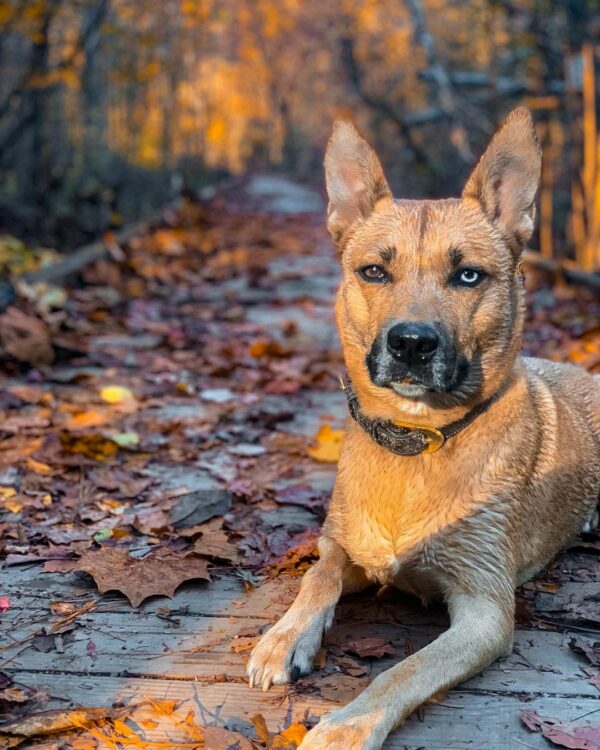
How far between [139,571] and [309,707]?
108 centimetres

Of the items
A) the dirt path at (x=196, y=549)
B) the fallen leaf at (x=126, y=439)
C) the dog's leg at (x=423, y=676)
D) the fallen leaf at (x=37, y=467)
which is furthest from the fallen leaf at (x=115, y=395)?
the dog's leg at (x=423, y=676)

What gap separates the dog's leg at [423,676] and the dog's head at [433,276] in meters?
0.85

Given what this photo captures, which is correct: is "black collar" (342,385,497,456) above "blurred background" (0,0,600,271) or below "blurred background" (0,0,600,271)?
below

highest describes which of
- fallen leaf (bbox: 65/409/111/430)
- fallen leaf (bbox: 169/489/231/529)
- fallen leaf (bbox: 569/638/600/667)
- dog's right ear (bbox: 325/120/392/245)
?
dog's right ear (bbox: 325/120/392/245)

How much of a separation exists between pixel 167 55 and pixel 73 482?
25291 mm

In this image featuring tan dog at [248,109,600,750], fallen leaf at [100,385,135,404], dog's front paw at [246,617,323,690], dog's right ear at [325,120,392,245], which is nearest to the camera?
dog's front paw at [246,617,323,690]

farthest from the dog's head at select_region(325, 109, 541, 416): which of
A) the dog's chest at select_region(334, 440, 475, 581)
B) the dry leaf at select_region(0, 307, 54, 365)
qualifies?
the dry leaf at select_region(0, 307, 54, 365)

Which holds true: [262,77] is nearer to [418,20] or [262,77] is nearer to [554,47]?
[418,20]

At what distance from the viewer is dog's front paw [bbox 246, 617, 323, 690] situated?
2.83m

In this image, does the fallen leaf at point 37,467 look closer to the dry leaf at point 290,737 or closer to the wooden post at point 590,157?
the dry leaf at point 290,737

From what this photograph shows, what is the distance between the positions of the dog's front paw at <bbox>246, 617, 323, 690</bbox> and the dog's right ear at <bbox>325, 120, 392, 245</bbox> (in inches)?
71.9

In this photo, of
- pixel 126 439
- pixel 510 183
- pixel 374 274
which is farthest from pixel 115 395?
pixel 510 183

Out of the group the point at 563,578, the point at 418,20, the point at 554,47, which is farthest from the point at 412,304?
the point at 418,20

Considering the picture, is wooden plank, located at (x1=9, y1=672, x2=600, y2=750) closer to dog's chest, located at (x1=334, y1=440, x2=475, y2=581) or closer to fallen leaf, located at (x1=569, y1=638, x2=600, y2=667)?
fallen leaf, located at (x1=569, y1=638, x2=600, y2=667)
